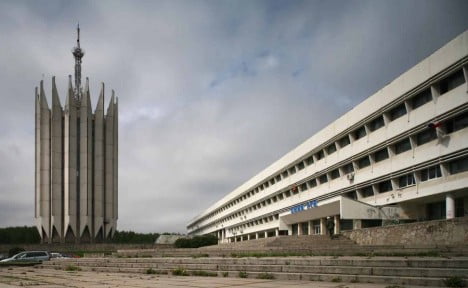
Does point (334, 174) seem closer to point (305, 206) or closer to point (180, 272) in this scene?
point (305, 206)

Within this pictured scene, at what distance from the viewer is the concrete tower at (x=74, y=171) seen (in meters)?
65.1

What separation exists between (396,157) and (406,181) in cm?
178

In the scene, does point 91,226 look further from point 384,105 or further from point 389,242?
point 389,242

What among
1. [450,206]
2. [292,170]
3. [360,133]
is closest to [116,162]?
[292,170]

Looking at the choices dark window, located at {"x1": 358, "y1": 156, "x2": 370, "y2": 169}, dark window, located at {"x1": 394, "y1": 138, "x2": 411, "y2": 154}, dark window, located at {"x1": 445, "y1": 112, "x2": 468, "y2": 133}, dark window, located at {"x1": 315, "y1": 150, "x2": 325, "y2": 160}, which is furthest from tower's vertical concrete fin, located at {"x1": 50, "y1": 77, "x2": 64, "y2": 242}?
dark window, located at {"x1": 445, "y1": 112, "x2": 468, "y2": 133}

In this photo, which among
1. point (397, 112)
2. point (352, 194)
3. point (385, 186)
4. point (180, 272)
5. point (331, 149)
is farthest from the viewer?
point (331, 149)

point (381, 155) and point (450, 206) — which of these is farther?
point (381, 155)

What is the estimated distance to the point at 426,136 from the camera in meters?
30.6

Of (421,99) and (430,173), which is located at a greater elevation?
(421,99)

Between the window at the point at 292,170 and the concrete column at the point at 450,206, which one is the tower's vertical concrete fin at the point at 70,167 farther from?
the concrete column at the point at 450,206

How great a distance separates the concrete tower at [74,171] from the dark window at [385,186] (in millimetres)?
43158

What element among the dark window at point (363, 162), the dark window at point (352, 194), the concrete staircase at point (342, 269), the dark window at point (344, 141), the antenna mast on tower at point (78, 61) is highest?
the antenna mast on tower at point (78, 61)

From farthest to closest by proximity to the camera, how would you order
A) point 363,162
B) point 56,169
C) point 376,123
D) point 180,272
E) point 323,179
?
point 56,169 < point 323,179 < point 363,162 < point 376,123 < point 180,272

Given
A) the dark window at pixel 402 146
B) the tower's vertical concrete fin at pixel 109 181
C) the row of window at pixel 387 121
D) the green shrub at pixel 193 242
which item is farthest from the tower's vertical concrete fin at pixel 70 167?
the dark window at pixel 402 146
